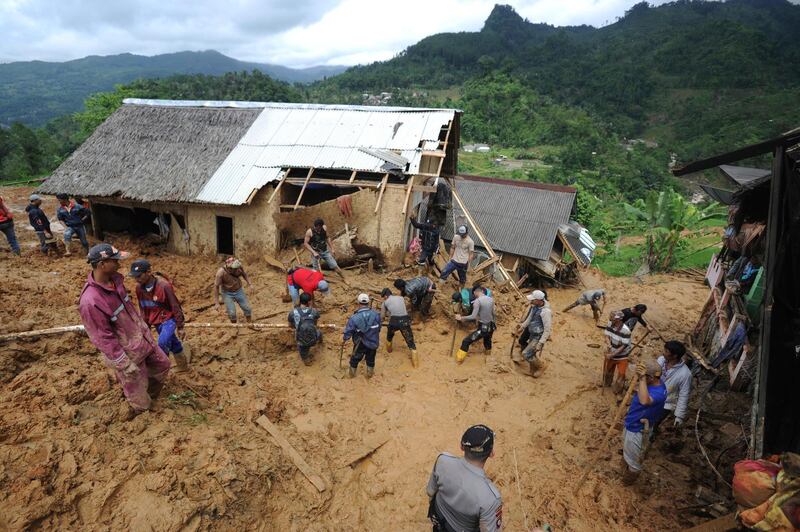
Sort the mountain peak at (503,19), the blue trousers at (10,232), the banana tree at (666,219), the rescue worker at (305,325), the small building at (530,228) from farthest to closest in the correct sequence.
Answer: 1. the mountain peak at (503,19)
2. the small building at (530,228)
3. the banana tree at (666,219)
4. the blue trousers at (10,232)
5. the rescue worker at (305,325)

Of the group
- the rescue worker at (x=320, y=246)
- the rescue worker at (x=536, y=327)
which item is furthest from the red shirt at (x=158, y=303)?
the rescue worker at (x=536, y=327)

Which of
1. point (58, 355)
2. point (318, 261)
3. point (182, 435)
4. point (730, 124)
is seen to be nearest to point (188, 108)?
point (318, 261)

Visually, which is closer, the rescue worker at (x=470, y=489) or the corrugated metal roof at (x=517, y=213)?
the rescue worker at (x=470, y=489)

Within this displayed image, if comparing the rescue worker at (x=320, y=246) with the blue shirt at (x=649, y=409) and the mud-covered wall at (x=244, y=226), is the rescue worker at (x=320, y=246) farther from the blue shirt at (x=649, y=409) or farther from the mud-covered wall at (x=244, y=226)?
the blue shirt at (x=649, y=409)

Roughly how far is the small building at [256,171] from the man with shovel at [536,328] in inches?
164

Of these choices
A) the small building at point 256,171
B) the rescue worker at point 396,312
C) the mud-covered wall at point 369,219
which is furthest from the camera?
the small building at point 256,171

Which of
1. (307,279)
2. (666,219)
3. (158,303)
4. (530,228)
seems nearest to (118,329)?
(158,303)

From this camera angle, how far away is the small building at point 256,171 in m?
11.0

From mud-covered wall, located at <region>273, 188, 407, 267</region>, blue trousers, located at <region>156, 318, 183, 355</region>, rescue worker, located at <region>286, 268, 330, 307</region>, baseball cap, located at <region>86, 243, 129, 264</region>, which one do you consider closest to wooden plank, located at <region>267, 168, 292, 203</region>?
mud-covered wall, located at <region>273, 188, 407, 267</region>

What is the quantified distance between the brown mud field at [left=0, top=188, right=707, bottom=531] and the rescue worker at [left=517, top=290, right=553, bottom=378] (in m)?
0.40

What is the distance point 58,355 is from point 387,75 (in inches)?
3675

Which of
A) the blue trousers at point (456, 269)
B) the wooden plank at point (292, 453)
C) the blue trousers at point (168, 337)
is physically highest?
the blue trousers at point (168, 337)

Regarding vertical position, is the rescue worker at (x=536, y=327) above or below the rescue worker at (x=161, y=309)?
below

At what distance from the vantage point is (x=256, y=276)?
1075 centimetres
